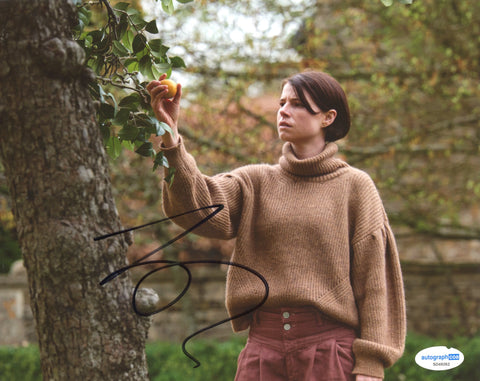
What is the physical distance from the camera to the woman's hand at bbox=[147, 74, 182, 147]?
1.83 metres

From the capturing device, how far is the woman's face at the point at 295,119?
2.15 meters

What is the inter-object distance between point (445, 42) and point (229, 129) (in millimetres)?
2368

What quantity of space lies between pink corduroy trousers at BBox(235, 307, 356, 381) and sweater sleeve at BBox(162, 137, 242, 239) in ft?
1.14

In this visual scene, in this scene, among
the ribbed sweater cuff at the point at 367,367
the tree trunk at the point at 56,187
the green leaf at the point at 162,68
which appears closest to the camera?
the tree trunk at the point at 56,187

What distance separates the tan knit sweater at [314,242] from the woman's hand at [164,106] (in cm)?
7

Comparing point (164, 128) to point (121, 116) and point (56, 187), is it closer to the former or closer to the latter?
point (121, 116)

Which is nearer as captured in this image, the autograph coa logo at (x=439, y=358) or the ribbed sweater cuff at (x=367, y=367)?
the ribbed sweater cuff at (x=367, y=367)

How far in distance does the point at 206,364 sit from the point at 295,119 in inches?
148

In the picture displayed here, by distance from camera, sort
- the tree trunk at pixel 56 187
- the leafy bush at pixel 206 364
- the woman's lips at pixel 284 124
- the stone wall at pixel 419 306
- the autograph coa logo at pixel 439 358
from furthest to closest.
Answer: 1. the stone wall at pixel 419 306
2. the leafy bush at pixel 206 364
3. the autograph coa logo at pixel 439 358
4. the woman's lips at pixel 284 124
5. the tree trunk at pixel 56 187

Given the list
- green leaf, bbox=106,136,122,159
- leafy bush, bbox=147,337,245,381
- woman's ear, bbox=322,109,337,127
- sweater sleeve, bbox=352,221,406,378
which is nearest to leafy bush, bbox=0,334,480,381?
leafy bush, bbox=147,337,245,381

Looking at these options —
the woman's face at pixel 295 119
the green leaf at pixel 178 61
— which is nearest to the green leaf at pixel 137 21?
the green leaf at pixel 178 61

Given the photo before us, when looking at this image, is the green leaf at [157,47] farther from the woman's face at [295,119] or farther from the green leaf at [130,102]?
the woman's face at [295,119]

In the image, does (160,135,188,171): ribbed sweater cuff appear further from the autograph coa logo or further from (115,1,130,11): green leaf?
the autograph coa logo

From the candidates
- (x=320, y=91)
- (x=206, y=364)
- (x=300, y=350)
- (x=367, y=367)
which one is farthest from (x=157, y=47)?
(x=206, y=364)
